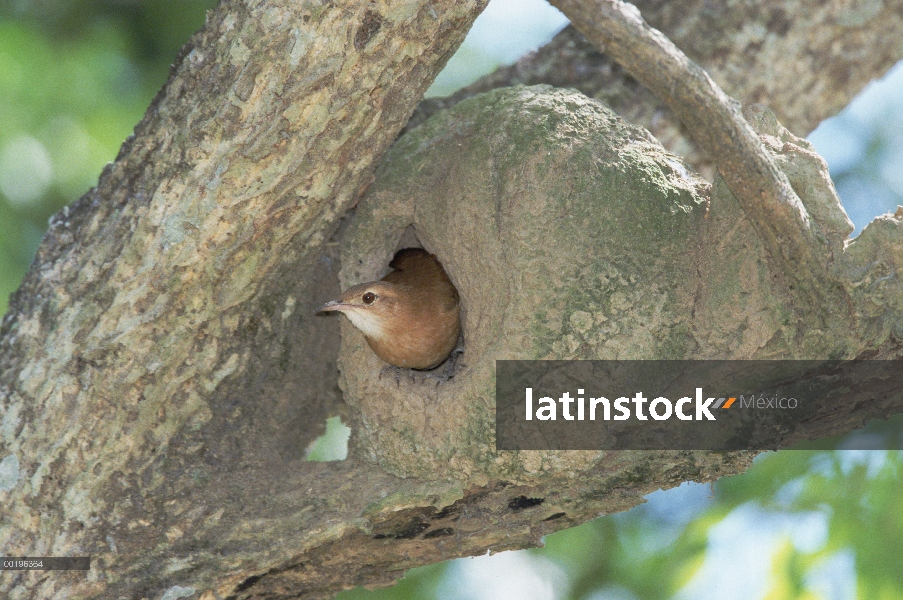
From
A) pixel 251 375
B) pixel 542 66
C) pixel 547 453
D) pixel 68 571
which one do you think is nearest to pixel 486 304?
pixel 547 453

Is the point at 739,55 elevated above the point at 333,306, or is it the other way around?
the point at 739,55

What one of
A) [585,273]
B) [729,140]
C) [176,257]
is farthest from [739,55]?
[176,257]

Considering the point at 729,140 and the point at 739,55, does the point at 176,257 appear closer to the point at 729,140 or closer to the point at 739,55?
the point at 729,140

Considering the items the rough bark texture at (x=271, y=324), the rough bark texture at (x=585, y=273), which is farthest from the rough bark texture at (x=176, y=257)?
the rough bark texture at (x=585, y=273)

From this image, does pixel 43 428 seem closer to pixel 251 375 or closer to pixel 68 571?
pixel 68 571

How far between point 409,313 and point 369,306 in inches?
11.1

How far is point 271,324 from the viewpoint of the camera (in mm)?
4438

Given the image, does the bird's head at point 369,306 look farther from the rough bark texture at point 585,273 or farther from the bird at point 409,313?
the rough bark texture at point 585,273

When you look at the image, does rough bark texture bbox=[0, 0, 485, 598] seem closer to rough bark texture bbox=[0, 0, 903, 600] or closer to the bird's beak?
rough bark texture bbox=[0, 0, 903, 600]

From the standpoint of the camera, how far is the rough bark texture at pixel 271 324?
3.55 meters

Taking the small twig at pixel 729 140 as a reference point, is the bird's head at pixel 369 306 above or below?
below

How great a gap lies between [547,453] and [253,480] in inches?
61.0

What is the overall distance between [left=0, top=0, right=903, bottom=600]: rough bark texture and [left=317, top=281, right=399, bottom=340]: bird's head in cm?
33

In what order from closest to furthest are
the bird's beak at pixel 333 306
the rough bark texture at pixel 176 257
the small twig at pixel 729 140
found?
the rough bark texture at pixel 176 257 → the small twig at pixel 729 140 → the bird's beak at pixel 333 306
